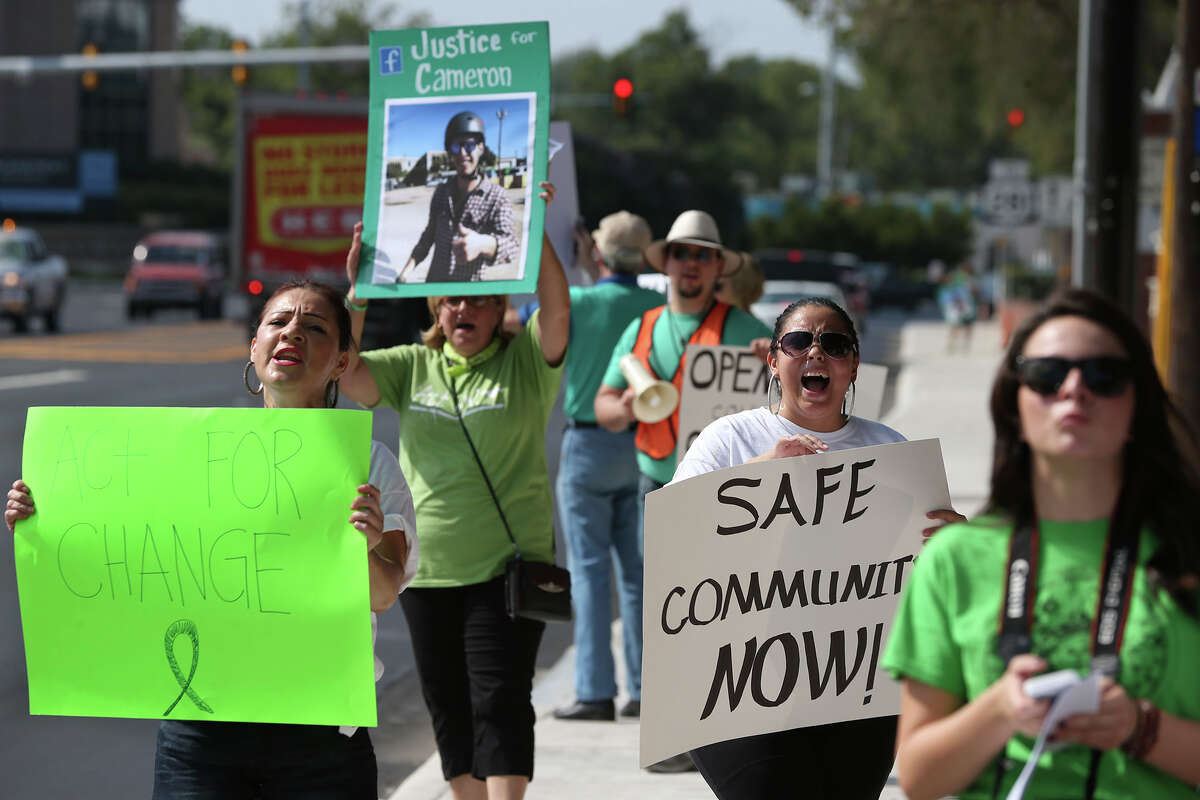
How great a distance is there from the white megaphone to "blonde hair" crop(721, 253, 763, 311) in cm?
130

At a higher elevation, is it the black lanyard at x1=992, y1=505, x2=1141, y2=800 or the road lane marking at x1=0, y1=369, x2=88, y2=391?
the black lanyard at x1=992, y1=505, x2=1141, y2=800

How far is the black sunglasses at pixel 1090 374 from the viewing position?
2455mm

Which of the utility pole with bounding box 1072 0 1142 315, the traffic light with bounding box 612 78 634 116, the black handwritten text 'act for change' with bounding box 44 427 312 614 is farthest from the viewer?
the traffic light with bounding box 612 78 634 116

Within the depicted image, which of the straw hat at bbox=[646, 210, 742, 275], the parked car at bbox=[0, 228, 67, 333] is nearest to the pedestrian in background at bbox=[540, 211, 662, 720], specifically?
the straw hat at bbox=[646, 210, 742, 275]

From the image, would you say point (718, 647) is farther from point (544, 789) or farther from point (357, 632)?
point (544, 789)

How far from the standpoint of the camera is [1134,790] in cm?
246

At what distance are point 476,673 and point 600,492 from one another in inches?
76.9

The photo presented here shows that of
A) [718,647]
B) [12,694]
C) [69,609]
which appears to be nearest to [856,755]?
[718,647]

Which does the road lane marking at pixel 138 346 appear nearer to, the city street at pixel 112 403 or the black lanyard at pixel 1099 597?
the city street at pixel 112 403

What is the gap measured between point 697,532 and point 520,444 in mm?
1204

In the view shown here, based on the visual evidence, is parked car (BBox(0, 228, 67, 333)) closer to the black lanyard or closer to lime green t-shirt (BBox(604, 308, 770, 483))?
lime green t-shirt (BBox(604, 308, 770, 483))

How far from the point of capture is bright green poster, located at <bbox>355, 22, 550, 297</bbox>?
194 inches

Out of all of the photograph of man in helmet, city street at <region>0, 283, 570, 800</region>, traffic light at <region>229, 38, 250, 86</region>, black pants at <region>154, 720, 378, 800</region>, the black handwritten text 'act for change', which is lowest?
city street at <region>0, 283, 570, 800</region>

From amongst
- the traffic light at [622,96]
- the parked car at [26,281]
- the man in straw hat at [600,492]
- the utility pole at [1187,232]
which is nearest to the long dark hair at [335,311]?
the man in straw hat at [600,492]
